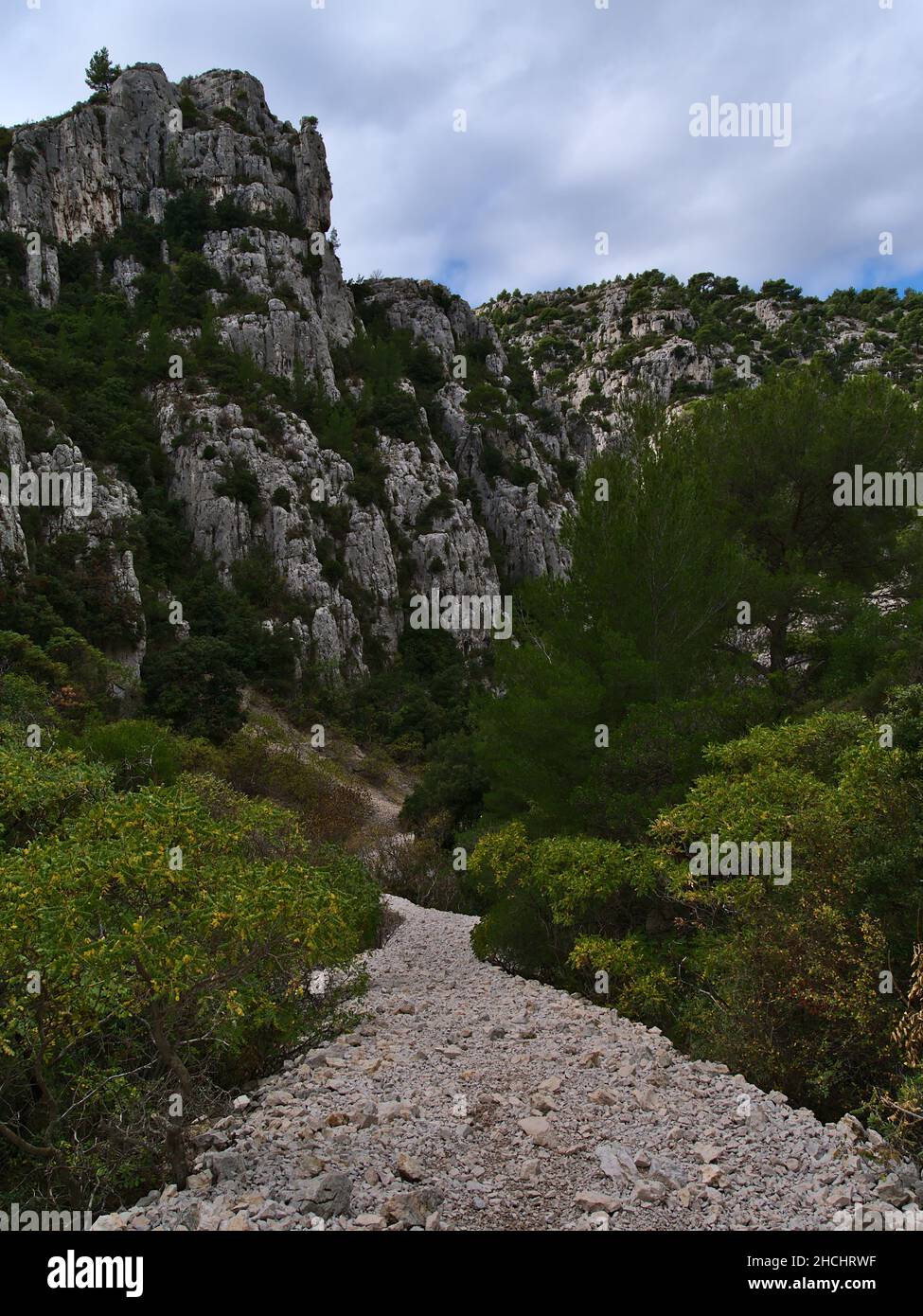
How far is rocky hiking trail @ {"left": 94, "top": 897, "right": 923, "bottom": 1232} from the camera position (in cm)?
472

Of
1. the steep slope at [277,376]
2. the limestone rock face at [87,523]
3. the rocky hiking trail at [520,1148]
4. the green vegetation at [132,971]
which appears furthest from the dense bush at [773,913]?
the steep slope at [277,376]

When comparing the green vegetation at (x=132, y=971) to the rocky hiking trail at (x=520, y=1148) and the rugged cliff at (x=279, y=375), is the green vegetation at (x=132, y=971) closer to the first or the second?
the rocky hiking trail at (x=520, y=1148)

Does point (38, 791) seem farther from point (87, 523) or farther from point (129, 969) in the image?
point (87, 523)

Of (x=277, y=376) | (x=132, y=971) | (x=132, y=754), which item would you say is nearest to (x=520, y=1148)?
(x=132, y=971)

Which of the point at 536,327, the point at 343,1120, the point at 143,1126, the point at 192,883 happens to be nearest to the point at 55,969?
the point at 192,883

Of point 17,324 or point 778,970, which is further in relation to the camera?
point 17,324

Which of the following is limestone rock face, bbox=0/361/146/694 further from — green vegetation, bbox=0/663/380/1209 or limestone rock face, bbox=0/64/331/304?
green vegetation, bbox=0/663/380/1209

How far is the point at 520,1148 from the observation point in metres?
5.54

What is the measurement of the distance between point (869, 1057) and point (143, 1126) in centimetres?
583

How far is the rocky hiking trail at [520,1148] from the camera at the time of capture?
15.5 ft

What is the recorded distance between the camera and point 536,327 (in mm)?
96000

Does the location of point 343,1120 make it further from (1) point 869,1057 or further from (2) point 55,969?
(1) point 869,1057

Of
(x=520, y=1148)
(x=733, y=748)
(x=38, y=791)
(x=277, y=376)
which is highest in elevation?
(x=277, y=376)

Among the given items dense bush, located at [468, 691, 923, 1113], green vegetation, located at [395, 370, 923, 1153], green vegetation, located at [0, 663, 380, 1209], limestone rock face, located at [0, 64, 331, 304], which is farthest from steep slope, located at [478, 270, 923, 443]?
green vegetation, located at [0, 663, 380, 1209]
